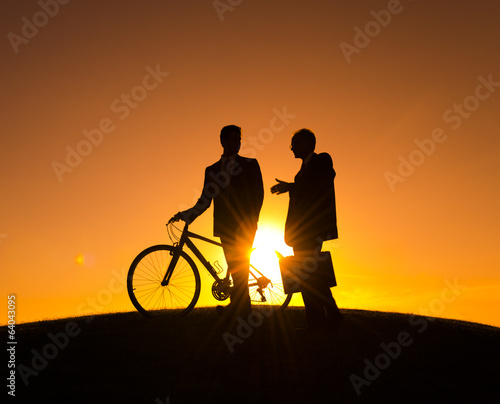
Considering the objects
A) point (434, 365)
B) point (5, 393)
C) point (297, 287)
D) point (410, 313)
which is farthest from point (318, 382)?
point (410, 313)

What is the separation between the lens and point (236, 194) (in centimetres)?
836

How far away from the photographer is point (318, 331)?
8258mm

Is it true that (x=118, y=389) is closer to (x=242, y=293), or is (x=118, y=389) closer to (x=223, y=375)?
→ (x=223, y=375)

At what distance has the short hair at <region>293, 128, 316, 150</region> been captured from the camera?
7730 millimetres

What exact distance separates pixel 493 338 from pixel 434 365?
312 cm

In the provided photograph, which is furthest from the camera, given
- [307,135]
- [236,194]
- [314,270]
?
[236,194]

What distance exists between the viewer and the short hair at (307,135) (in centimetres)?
773

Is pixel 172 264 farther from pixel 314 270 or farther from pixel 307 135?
pixel 307 135

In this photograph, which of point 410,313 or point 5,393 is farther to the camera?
point 410,313

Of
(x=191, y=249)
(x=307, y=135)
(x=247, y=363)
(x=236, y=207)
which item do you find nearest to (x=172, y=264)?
(x=191, y=249)

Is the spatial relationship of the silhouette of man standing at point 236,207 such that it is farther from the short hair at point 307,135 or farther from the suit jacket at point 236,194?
the short hair at point 307,135

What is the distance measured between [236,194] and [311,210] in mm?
1400

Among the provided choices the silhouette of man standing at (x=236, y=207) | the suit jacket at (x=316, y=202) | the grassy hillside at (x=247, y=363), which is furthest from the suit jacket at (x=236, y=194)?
the grassy hillside at (x=247, y=363)

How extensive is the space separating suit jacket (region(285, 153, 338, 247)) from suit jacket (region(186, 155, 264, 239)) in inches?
33.5
